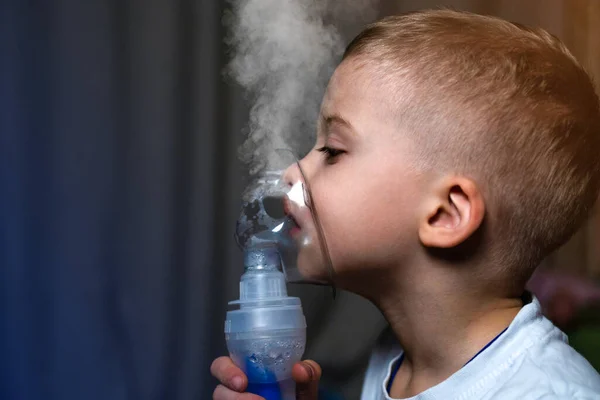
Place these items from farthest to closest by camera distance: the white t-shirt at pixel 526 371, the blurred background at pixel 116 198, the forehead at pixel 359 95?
the blurred background at pixel 116 198 → the forehead at pixel 359 95 → the white t-shirt at pixel 526 371

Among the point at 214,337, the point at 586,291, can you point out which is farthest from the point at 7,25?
the point at 586,291

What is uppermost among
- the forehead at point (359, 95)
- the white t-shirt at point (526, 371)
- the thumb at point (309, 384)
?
the forehead at point (359, 95)

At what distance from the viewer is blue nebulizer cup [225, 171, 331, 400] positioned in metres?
0.80

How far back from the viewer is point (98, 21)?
1238 mm

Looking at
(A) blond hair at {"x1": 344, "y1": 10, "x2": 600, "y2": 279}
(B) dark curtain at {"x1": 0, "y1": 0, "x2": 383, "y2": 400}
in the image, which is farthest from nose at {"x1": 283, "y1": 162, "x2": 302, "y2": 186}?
(B) dark curtain at {"x1": 0, "y1": 0, "x2": 383, "y2": 400}

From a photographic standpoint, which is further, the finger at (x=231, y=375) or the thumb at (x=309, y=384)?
the thumb at (x=309, y=384)

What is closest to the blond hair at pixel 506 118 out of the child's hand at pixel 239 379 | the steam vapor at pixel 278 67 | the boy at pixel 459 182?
the boy at pixel 459 182

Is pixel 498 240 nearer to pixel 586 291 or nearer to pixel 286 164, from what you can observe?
pixel 286 164

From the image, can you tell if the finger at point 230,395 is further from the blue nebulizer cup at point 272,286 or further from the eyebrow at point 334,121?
the eyebrow at point 334,121

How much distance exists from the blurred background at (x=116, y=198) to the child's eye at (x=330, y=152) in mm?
438

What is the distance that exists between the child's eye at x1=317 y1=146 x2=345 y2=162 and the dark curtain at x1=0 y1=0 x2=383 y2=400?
0.44 meters

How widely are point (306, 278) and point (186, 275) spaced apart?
46 cm

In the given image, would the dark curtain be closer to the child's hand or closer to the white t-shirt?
the child's hand

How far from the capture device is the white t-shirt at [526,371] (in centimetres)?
75
